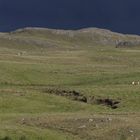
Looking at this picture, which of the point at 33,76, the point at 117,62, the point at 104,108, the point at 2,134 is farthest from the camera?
the point at 117,62

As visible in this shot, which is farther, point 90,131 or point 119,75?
point 119,75

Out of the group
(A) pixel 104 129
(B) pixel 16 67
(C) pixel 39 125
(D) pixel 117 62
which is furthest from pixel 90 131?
(D) pixel 117 62

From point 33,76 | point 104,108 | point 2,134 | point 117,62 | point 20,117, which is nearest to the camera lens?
point 2,134

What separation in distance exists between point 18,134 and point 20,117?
6.60 m

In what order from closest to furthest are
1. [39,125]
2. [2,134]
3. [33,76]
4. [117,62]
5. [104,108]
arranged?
1. [2,134]
2. [39,125]
3. [104,108]
4. [33,76]
5. [117,62]

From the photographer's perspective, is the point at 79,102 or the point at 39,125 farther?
the point at 79,102

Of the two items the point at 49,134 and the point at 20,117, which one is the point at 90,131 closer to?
the point at 49,134

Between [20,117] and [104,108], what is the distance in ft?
39.2

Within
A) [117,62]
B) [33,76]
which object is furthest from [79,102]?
[117,62]

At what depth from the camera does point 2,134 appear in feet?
119

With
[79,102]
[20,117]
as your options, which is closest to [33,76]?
[79,102]

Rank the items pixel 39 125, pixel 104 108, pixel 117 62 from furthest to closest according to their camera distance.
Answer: pixel 117 62 < pixel 104 108 < pixel 39 125

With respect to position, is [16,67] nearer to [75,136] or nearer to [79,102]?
[79,102]

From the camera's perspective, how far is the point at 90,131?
3847cm
